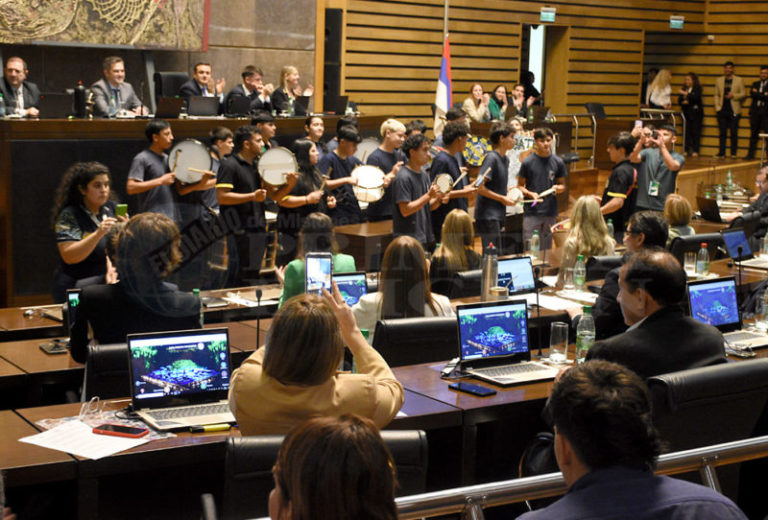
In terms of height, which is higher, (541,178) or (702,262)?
(541,178)

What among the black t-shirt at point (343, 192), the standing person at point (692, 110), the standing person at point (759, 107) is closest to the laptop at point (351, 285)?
the black t-shirt at point (343, 192)

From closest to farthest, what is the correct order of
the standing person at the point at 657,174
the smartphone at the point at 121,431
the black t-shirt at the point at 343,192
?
the smartphone at the point at 121,431
the black t-shirt at the point at 343,192
the standing person at the point at 657,174

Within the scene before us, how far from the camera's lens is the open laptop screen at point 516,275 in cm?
557

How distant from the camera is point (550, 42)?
17453 millimetres

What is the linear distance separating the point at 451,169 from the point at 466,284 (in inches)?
85.8

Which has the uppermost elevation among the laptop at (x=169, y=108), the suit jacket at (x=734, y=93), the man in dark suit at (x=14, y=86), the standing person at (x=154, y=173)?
the suit jacket at (x=734, y=93)

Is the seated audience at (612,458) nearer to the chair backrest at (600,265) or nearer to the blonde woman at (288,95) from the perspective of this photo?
the chair backrest at (600,265)

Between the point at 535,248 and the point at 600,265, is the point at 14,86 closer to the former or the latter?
the point at 535,248

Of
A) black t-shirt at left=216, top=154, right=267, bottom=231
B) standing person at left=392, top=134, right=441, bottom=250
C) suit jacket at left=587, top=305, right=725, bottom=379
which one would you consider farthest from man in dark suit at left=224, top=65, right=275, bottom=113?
suit jacket at left=587, top=305, right=725, bottom=379

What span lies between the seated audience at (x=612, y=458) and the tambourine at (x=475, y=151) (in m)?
Answer: 9.21

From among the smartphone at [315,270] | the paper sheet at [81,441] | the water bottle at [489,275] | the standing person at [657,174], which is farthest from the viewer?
the standing person at [657,174]

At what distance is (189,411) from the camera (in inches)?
133

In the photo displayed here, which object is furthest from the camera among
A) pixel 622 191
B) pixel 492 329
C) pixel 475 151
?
pixel 475 151

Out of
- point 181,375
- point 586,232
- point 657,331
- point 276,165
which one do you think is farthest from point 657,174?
point 181,375
